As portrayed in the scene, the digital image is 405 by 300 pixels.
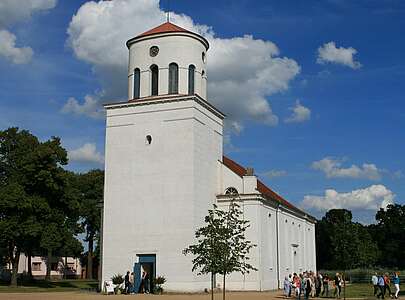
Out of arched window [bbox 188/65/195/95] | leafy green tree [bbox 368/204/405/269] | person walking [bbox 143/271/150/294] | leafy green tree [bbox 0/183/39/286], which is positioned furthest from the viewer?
leafy green tree [bbox 368/204/405/269]

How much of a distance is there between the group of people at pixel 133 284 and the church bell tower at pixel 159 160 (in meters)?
0.51

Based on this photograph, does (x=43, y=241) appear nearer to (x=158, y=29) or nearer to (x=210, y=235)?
(x=158, y=29)

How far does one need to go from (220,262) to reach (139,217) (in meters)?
15.7

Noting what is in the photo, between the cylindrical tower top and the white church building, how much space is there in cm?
7

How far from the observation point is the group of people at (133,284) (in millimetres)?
37812

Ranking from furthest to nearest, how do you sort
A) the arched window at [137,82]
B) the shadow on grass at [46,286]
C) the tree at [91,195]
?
the tree at [91,195] → the shadow on grass at [46,286] → the arched window at [137,82]

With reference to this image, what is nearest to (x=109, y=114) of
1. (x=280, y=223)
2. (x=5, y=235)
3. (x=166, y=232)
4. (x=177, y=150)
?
(x=177, y=150)

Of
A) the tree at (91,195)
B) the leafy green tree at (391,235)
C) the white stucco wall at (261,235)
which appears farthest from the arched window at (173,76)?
the leafy green tree at (391,235)

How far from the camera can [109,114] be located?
136 ft

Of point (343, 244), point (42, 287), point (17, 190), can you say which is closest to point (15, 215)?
point (17, 190)

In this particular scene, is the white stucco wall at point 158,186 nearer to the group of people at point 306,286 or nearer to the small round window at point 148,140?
the small round window at point 148,140

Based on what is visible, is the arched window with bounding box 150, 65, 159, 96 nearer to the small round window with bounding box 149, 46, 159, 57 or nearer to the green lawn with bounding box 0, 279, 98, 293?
the small round window with bounding box 149, 46, 159, 57

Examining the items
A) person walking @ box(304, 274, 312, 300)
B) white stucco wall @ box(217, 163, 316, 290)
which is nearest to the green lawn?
white stucco wall @ box(217, 163, 316, 290)

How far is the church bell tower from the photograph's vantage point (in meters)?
38.3
